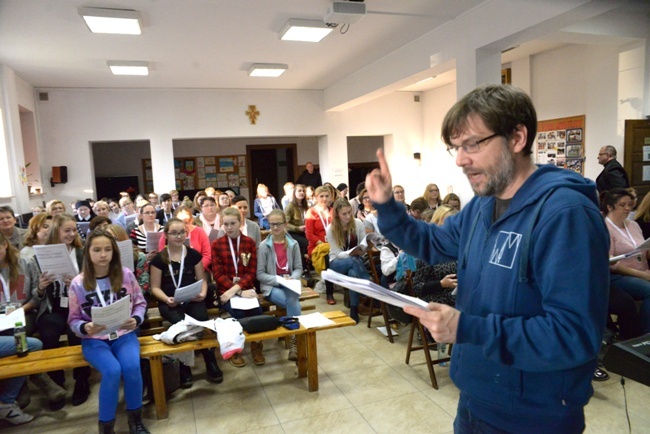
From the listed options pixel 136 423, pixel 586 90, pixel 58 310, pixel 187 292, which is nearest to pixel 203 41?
pixel 187 292

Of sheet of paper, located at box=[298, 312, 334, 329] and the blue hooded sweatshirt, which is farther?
sheet of paper, located at box=[298, 312, 334, 329]

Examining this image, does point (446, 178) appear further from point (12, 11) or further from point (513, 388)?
point (513, 388)

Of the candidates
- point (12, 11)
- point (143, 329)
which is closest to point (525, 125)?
point (143, 329)

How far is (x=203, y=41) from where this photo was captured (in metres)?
6.07

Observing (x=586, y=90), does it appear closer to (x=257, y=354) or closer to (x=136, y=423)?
(x=257, y=354)

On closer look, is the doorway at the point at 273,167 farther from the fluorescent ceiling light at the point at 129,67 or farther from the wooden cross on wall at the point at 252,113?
the fluorescent ceiling light at the point at 129,67

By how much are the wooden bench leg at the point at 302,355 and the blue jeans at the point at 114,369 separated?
115cm

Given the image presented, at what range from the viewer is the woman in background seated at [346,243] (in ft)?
15.0

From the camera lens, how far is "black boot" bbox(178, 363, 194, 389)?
10.6 feet

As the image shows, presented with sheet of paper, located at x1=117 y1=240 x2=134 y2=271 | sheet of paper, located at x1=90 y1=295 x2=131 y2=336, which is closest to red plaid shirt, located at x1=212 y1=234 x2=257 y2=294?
sheet of paper, located at x1=117 y1=240 x2=134 y2=271

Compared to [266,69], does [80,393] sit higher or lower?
lower

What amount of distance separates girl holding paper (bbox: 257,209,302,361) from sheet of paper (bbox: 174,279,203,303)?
618 millimetres

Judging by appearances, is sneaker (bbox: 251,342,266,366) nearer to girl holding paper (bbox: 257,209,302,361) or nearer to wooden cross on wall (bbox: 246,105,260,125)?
girl holding paper (bbox: 257,209,302,361)

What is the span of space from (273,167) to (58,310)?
998 centimetres
